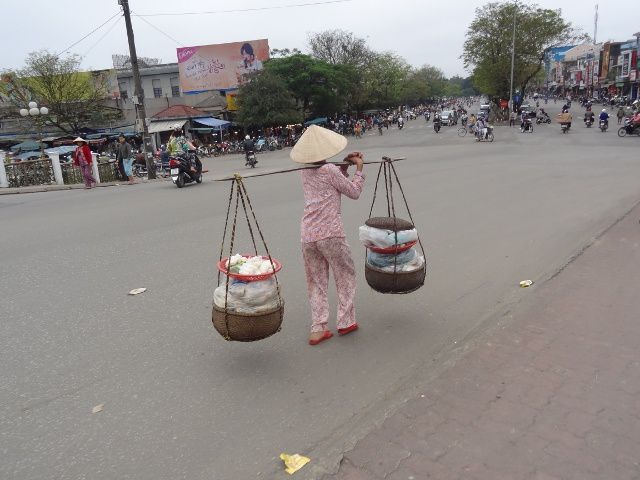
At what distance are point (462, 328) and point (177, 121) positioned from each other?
122ft

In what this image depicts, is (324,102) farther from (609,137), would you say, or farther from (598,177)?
(598,177)

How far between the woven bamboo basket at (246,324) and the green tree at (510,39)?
48.9 metres

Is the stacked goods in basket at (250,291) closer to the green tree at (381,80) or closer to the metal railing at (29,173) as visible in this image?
the metal railing at (29,173)

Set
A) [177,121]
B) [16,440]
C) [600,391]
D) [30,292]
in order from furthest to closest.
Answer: [177,121] → [30,292] → [600,391] → [16,440]

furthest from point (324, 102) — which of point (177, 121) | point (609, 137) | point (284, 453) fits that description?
point (284, 453)

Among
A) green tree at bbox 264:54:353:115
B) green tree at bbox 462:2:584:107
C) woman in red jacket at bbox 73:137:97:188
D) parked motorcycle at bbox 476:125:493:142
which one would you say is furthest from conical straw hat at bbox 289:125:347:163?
green tree at bbox 462:2:584:107

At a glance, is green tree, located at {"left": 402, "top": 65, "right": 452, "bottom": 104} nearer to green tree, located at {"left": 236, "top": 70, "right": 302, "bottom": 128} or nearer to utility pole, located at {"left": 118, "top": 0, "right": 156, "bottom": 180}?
green tree, located at {"left": 236, "top": 70, "right": 302, "bottom": 128}

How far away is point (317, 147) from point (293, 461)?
6.78ft

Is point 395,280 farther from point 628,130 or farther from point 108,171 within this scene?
point 628,130

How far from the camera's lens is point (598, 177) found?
Result: 11.9 m

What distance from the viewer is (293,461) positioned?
255 centimetres

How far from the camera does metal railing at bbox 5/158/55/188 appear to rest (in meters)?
17.9

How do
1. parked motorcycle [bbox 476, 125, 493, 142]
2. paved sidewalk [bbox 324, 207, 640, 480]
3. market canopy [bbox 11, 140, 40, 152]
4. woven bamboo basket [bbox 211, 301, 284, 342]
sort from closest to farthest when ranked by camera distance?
Answer: 1. paved sidewalk [bbox 324, 207, 640, 480]
2. woven bamboo basket [bbox 211, 301, 284, 342]
3. parked motorcycle [bbox 476, 125, 493, 142]
4. market canopy [bbox 11, 140, 40, 152]

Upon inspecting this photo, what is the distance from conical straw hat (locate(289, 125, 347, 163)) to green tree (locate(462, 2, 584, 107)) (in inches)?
1888
